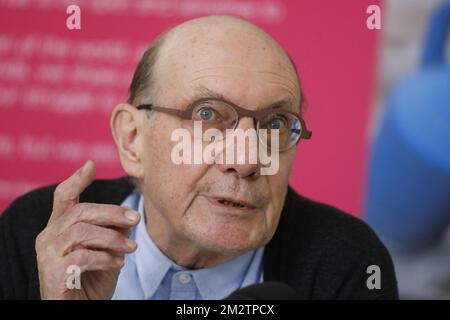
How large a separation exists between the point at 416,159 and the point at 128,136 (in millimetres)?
694

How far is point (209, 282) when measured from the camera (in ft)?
4.23

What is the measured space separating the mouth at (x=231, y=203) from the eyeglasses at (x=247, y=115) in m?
0.10

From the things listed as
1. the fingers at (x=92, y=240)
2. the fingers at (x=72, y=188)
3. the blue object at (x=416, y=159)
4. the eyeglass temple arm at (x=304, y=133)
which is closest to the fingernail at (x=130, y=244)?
the fingers at (x=92, y=240)

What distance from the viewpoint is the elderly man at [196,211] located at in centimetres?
106

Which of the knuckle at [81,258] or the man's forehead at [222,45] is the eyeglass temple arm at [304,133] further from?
the knuckle at [81,258]

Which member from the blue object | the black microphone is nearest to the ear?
the black microphone

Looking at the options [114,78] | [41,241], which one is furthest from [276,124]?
[114,78]

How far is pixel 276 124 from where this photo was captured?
1.13 metres

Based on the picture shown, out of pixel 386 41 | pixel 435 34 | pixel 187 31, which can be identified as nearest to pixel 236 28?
pixel 187 31

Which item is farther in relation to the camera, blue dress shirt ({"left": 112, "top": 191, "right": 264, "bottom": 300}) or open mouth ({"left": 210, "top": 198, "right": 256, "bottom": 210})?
blue dress shirt ({"left": 112, "top": 191, "right": 264, "bottom": 300})

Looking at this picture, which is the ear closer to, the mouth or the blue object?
the mouth

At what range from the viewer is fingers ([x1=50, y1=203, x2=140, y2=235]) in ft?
3.32

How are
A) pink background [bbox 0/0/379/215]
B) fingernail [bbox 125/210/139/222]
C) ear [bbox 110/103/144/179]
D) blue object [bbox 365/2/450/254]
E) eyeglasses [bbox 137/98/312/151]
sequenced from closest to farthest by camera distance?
fingernail [bbox 125/210/139/222] → eyeglasses [bbox 137/98/312/151] → ear [bbox 110/103/144/179] → pink background [bbox 0/0/379/215] → blue object [bbox 365/2/450/254]
